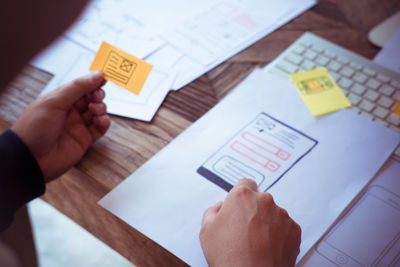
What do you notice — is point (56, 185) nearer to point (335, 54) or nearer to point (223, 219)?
point (223, 219)

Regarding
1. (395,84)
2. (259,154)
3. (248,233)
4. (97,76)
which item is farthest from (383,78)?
(97,76)

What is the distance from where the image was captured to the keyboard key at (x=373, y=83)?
2.55ft

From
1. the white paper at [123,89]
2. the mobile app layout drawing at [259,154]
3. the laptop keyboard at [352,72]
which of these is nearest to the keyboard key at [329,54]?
the laptop keyboard at [352,72]

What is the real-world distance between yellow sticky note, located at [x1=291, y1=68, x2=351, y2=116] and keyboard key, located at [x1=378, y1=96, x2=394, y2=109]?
0.06 meters

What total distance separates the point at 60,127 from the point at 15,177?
4.5 inches

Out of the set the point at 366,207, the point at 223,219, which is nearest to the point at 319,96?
the point at 366,207

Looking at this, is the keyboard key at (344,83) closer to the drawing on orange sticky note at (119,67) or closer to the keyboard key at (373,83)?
the keyboard key at (373,83)

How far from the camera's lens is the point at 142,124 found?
28.3 inches

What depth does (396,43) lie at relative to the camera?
2.87 feet

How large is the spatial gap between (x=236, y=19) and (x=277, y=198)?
1.62 feet

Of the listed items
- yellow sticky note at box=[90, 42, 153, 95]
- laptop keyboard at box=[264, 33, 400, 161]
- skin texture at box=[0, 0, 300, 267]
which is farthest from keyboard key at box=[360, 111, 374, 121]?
yellow sticky note at box=[90, 42, 153, 95]

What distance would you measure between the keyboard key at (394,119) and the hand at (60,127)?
526mm

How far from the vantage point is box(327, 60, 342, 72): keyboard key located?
809 millimetres

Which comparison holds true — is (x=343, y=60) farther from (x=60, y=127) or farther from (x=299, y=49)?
(x=60, y=127)
